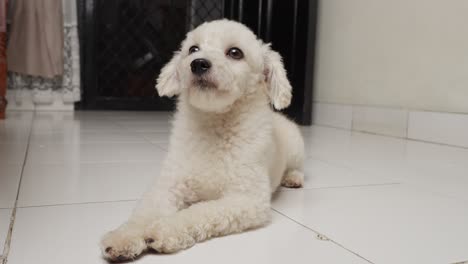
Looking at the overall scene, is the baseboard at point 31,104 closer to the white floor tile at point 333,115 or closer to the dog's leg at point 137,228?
the white floor tile at point 333,115

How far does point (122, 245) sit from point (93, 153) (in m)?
1.21

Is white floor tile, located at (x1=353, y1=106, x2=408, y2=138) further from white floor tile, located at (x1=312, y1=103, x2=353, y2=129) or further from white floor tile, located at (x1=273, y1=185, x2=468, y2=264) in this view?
white floor tile, located at (x1=273, y1=185, x2=468, y2=264)

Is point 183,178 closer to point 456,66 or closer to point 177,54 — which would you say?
point 177,54

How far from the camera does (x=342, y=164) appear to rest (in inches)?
71.4

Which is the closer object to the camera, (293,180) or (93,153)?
(293,180)

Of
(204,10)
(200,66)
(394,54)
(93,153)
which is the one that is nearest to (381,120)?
(394,54)

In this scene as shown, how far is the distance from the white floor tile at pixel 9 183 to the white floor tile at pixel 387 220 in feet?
2.22

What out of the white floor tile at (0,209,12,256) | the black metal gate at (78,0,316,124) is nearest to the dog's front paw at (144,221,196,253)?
the white floor tile at (0,209,12,256)

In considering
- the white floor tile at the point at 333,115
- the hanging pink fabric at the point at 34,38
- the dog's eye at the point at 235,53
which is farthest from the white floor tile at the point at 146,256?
the hanging pink fabric at the point at 34,38

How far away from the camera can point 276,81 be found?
1.15m

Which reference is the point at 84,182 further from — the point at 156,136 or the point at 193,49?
the point at 156,136

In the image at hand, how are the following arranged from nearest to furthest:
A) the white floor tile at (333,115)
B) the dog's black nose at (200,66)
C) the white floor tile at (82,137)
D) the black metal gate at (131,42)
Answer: the dog's black nose at (200,66), the white floor tile at (82,137), the white floor tile at (333,115), the black metal gate at (131,42)

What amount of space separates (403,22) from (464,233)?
6.54ft

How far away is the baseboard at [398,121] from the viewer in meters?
2.33
